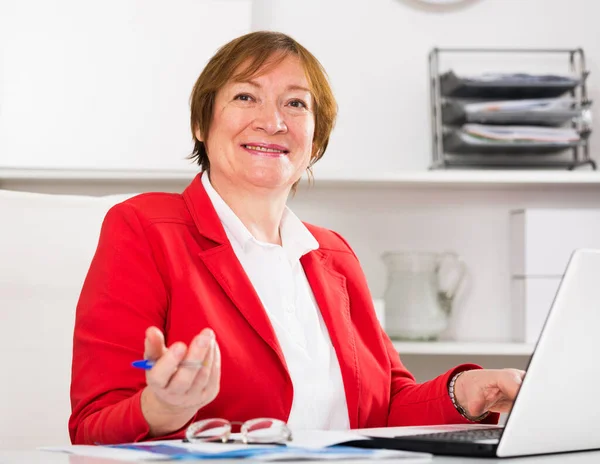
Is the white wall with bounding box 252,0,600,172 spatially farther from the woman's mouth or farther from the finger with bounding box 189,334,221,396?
the finger with bounding box 189,334,221,396

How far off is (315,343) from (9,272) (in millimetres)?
550

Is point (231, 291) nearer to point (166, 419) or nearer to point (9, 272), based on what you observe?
point (166, 419)

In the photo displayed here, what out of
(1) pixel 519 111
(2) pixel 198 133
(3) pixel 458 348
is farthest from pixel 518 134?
(2) pixel 198 133

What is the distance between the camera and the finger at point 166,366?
0.83 m

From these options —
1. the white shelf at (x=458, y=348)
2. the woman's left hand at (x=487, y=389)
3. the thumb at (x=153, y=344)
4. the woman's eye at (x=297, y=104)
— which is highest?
the woman's eye at (x=297, y=104)

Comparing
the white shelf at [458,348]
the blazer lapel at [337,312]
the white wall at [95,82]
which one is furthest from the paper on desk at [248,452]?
the white wall at [95,82]

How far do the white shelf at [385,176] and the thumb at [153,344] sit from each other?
4.69 feet

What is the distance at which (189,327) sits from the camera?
49.5 inches

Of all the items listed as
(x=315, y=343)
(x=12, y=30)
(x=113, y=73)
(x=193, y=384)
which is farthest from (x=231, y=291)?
(x=12, y=30)

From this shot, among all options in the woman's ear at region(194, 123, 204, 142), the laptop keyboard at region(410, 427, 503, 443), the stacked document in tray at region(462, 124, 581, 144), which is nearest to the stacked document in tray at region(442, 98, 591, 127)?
the stacked document in tray at region(462, 124, 581, 144)

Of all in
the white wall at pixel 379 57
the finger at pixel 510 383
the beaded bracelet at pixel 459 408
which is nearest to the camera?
the finger at pixel 510 383

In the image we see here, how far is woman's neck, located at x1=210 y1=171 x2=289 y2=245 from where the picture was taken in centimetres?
150

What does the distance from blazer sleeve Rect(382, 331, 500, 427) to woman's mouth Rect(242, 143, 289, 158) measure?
45 cm

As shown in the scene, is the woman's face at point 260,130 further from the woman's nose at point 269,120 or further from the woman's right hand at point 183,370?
the woman's right hand at point 183,370
